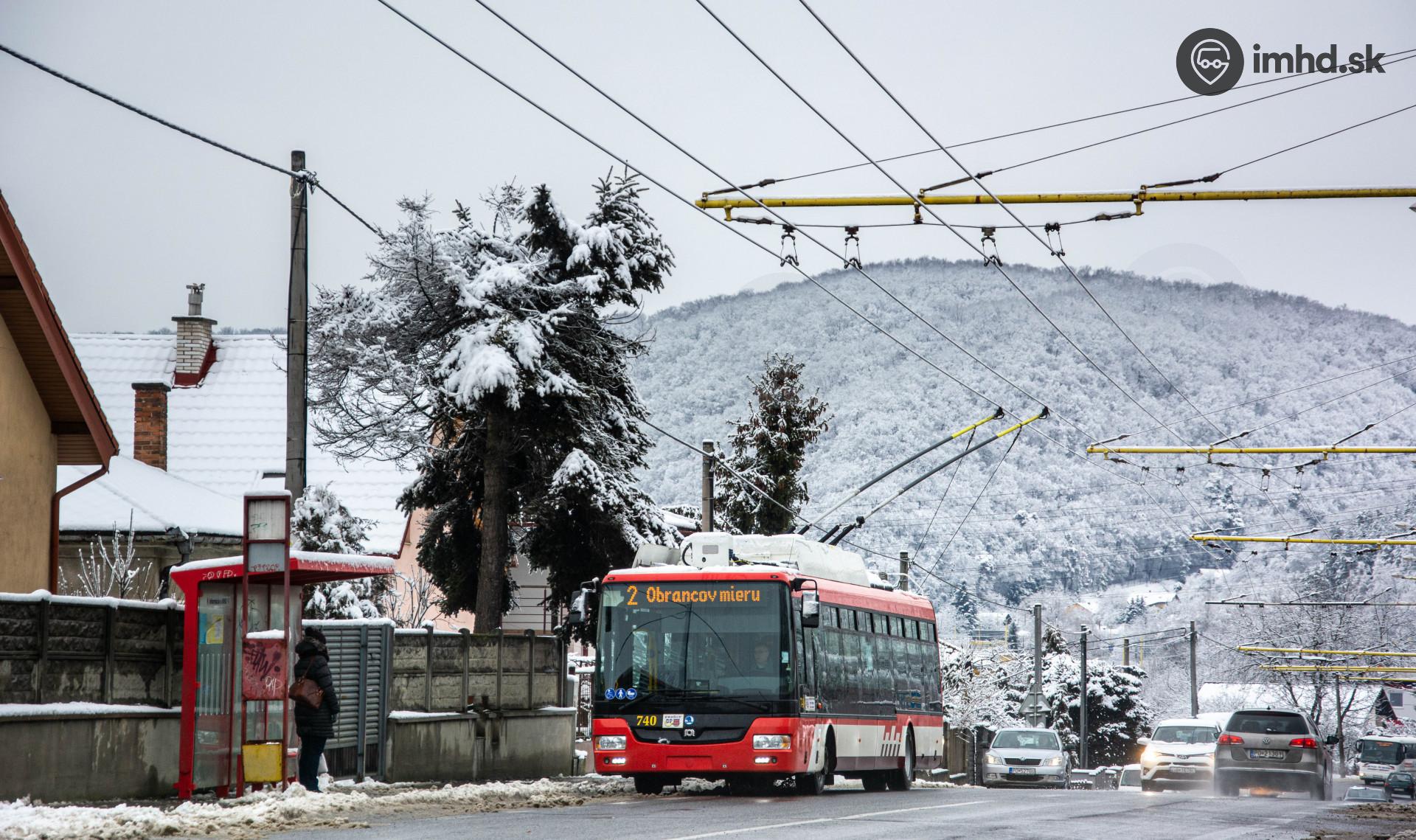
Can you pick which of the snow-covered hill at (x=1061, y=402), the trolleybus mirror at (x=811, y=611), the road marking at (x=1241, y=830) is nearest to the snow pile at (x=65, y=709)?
the trolleybus mirror at (x=811, y=611)

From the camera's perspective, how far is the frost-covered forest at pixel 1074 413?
90.4m

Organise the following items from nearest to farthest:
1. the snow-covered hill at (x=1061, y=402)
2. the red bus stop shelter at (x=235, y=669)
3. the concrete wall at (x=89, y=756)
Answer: the concrete wall at (x=89, y=756)
the red bus stop shelter at (x=235, y=669)
the snow-covered hill at (x=1061, y=402)

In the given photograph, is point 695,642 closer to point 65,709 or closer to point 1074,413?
point 65,709

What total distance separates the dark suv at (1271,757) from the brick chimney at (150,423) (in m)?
22.1

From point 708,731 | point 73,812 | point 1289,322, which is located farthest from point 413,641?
point 1289,322

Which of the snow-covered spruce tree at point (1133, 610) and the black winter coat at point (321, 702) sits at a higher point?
the snow-covered spruce tree at point (1133, 610)

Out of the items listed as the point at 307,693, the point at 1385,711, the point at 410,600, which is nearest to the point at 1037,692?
the point at 410,600

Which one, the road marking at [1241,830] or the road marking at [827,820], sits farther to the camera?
the road marking at [1241,830]

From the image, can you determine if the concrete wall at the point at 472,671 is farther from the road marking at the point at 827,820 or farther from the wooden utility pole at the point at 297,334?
the road marking at the point at 827,820

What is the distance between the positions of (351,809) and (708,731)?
5296 mm

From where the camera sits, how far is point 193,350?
44094mm

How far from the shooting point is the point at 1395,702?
133250 mm

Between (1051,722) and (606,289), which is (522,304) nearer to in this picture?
(606,289)

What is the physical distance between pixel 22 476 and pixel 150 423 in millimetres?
16351
